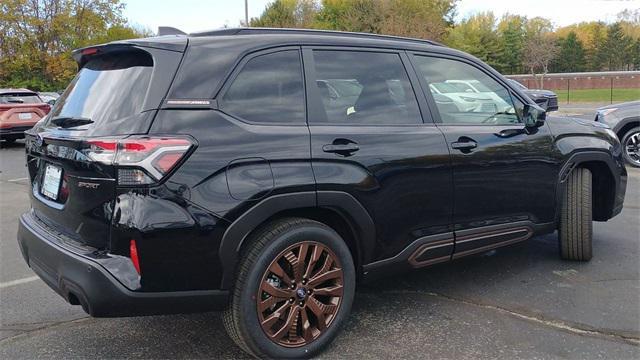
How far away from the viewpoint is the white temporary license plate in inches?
122

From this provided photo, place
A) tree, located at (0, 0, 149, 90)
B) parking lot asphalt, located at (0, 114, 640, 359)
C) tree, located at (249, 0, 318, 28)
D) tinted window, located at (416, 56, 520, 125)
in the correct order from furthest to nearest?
tree, located at (249, 0, 318, 28)
tree, located at (0, 0, 149, 90)
tinted window, located at (416, 56, 520, 125)
parking lot asphalt, located at (0, 114, 640, 359)

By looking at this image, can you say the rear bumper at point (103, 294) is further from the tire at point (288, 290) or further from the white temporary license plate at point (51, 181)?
the white temporary license plate at point (51, 181)

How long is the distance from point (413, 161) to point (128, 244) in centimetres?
174

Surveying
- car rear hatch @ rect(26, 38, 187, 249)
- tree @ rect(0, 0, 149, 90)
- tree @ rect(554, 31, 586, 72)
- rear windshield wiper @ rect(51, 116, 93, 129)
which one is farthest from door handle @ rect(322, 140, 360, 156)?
tree @ rect(554, 31, 586, 72)

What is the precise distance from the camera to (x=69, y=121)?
316 centimetres

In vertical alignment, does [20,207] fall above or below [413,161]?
below

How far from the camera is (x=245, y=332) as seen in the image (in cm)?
295

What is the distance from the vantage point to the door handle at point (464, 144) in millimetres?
3725

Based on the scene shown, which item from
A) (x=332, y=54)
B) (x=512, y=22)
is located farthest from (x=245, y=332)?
(x=512, y=22)

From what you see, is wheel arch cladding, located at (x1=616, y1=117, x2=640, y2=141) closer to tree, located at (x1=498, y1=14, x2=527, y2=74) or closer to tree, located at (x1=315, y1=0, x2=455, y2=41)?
tree, located at (x1=315, y1=0, x2=455, y2=41)

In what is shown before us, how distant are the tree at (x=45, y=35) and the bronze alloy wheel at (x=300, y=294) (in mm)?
34696

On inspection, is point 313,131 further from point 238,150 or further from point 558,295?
point 558,295

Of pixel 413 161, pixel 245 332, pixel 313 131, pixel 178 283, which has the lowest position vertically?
pixel 245 332

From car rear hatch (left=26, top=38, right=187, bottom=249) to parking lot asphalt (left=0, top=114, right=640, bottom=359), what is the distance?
81cm
